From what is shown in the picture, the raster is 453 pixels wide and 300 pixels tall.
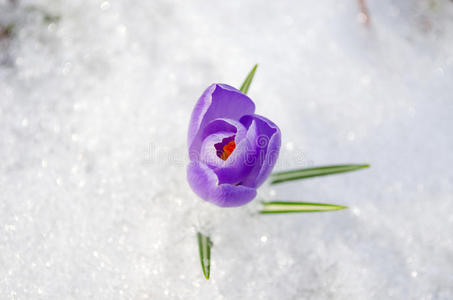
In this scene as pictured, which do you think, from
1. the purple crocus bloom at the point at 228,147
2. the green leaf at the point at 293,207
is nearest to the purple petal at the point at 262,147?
the purple crocus bloom at the point at 228,147

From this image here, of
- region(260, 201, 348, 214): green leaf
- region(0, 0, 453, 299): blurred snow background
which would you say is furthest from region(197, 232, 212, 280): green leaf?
region(260, 201, 348, 214): green leaf

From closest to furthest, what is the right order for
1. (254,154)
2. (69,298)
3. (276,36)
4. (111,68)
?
(254,154) → (69,298) → (111,68) → (276,36)

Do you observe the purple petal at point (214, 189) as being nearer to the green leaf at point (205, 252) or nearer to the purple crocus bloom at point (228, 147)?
the purple crocus bloom at point (228, 147)

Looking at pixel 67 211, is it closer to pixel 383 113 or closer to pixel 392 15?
pixel 383 113

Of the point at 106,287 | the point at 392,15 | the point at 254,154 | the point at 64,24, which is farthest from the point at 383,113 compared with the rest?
the point at 64,24

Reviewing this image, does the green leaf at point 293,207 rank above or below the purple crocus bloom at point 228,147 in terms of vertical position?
below

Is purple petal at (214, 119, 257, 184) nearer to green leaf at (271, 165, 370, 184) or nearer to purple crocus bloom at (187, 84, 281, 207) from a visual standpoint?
purple crocus bloom at (187, 84, 281, 207)
